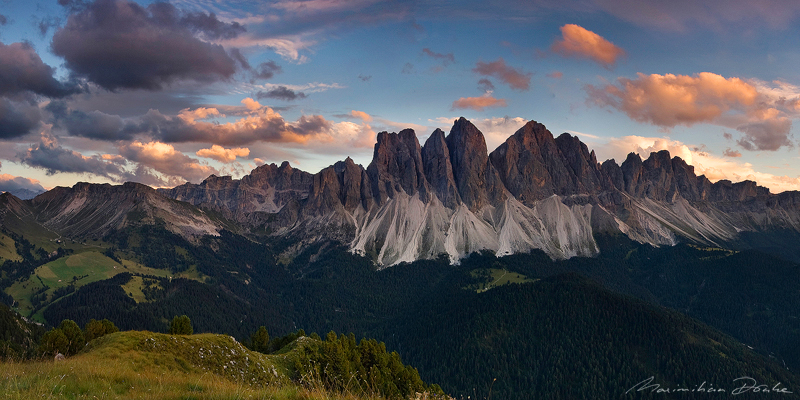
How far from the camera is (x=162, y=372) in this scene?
32.0 meters

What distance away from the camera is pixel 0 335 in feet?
441

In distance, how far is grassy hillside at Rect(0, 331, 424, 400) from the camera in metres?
14.6

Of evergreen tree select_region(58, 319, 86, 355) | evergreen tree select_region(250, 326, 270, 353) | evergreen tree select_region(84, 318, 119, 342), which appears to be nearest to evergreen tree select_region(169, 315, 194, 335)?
evergreen tree select_region(84, 318, 119, 342)

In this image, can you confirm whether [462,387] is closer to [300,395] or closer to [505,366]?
[505,366]

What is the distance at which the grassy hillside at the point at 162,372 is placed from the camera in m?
14.6

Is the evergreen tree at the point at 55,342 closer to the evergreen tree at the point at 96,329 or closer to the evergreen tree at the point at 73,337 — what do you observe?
the evergreen tree at the point at 73,337
